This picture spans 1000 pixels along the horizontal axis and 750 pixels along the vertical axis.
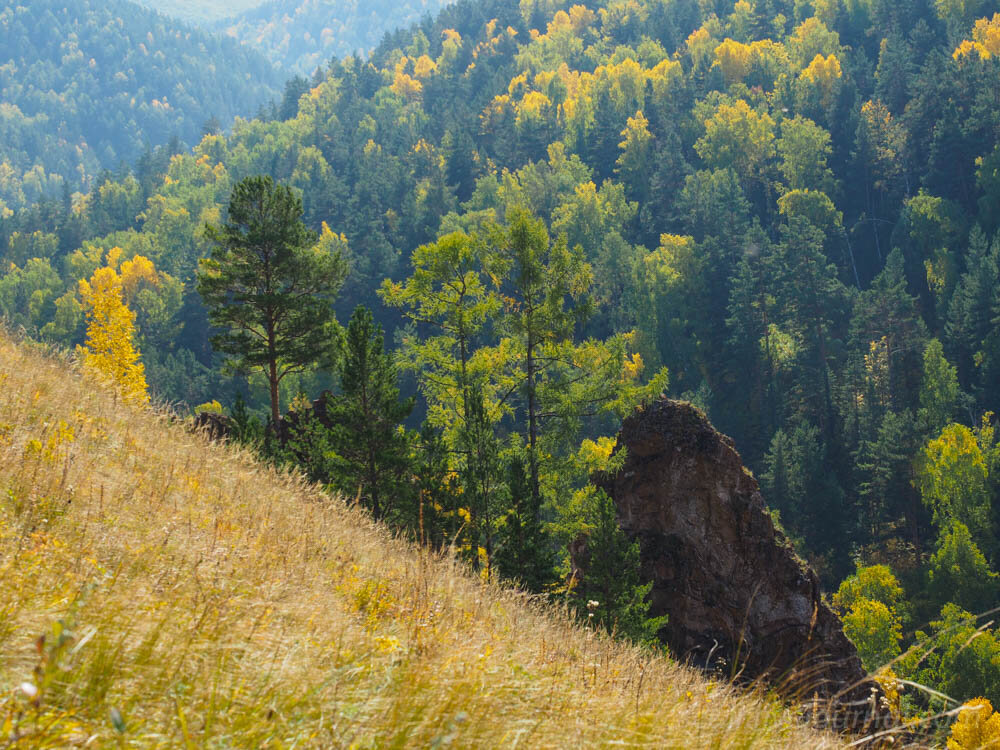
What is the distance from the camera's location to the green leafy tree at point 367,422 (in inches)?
764

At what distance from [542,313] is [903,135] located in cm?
8710

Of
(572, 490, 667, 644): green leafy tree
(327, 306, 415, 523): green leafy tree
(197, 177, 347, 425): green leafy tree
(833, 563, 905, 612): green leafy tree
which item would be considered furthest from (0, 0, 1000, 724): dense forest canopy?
(572, 490, 667, 644): green leafy tree

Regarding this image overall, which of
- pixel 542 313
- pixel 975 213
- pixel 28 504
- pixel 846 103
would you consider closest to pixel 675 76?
pixel 846 103

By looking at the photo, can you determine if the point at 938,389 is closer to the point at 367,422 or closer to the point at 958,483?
the point at 958,483

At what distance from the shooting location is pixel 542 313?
76.8ft

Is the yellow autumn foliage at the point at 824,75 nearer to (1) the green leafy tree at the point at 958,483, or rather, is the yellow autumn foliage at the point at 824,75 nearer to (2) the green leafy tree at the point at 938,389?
(2) the green leafy tree at the point at 938,389

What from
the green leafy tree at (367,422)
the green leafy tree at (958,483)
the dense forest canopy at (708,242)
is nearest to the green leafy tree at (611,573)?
the dense forest canopy at (708,242)

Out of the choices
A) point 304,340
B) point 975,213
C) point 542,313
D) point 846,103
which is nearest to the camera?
point 542,313

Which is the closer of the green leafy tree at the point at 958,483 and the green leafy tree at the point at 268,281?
the green leafy tree at the point at 268,281

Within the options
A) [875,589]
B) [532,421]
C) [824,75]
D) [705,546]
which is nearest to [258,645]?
[705,546]

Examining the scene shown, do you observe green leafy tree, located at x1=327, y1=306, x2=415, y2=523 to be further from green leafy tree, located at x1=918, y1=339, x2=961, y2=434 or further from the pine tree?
green leafy tree, located at x1=918, y1=339, x2=961, y2=434

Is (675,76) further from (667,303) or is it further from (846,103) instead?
(667,303)

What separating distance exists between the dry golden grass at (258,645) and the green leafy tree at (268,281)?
17484mm

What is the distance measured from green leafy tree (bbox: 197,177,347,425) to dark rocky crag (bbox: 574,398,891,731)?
11.0 metres
